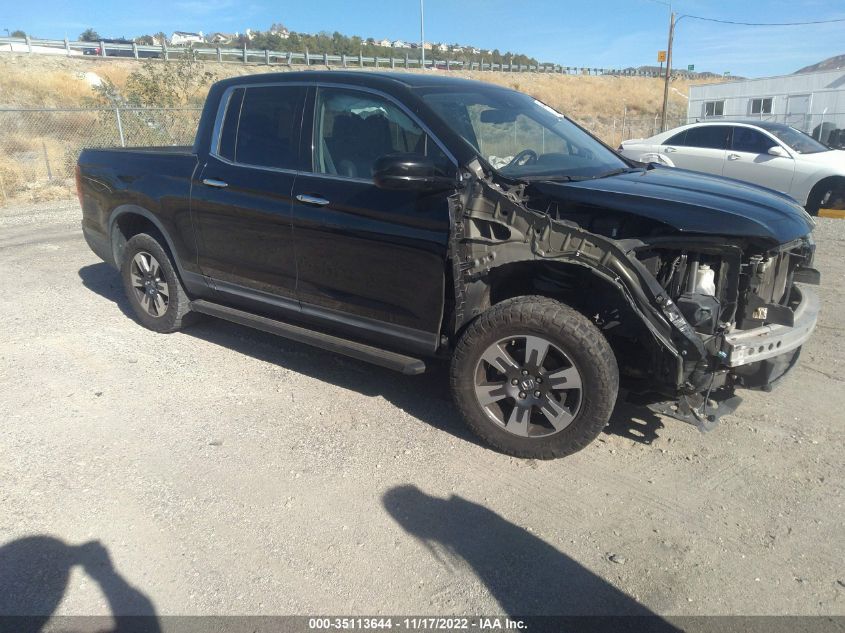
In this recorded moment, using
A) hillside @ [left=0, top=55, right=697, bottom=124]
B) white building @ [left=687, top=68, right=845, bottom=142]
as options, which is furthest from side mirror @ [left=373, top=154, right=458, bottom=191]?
→ white building @ [left=687, top=68, right=845, bottom=142]

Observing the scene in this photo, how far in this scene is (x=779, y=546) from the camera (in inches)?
116

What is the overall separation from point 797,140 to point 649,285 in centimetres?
1014

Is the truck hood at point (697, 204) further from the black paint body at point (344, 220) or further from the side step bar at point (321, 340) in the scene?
the side step bar at point (321, 340)

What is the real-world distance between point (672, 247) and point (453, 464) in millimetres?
1612

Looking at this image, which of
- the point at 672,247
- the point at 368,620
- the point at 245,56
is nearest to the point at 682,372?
the point at 672,247

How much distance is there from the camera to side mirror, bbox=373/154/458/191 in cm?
344

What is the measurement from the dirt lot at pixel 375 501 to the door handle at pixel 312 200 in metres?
1.29

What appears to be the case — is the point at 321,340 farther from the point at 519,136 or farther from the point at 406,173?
the point at 519,136

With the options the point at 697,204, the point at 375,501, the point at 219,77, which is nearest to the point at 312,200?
the point at 375,501

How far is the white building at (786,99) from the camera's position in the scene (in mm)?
25453

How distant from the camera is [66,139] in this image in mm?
19875

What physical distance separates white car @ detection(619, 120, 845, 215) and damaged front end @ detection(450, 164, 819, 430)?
786cm

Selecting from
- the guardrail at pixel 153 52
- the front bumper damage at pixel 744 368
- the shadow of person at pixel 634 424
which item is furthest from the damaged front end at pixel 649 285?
the guardrail at pixel 153 52

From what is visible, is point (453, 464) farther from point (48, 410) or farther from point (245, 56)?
point (245, 56)
